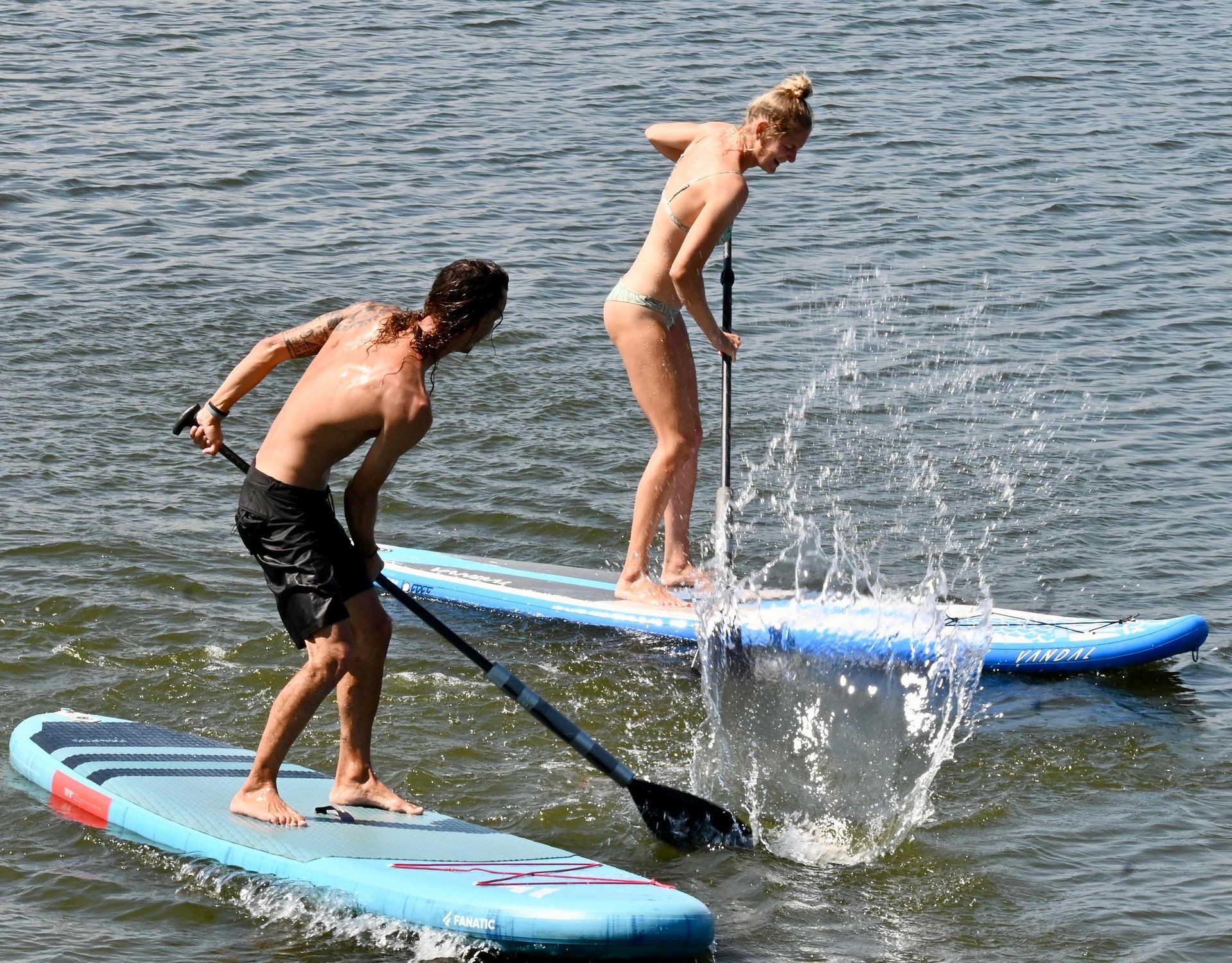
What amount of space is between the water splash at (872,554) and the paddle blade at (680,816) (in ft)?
0.70

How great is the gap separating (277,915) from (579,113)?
11.8 metres

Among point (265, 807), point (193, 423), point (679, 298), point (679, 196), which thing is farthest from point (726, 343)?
point (265, 807)

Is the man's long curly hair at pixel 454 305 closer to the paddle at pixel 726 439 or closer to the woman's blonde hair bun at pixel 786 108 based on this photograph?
the woman's blonde hair bun at pixel 786 108

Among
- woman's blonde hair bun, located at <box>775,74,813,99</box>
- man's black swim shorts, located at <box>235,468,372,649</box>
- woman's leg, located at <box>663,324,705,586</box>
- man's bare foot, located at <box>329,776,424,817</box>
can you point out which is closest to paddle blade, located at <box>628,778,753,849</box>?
man's bare foot, located at <box>329,776,424,817</box>

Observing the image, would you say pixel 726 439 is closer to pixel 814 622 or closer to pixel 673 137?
pixel 814 622

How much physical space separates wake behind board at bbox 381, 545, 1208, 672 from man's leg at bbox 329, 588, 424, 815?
1826 millimetres

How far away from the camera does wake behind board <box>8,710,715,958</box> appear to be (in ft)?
15.8

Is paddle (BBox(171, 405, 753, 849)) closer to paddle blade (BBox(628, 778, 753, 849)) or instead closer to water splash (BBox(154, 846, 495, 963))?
paddle blade (BBox(628, 778, 753, 849))

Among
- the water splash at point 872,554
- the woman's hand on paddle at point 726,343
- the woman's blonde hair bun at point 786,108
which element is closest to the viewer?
the water splash at point 872,554

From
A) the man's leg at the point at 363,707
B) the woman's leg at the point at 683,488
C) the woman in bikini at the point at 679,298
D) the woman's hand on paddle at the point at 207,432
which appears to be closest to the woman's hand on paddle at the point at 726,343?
the woman in bikini at the point at 679,298

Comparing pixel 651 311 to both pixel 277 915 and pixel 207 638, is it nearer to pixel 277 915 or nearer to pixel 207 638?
pixel 207 638

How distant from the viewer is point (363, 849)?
5.23 metres

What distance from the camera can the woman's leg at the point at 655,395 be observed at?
7223 mm

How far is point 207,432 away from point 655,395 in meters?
2.38
